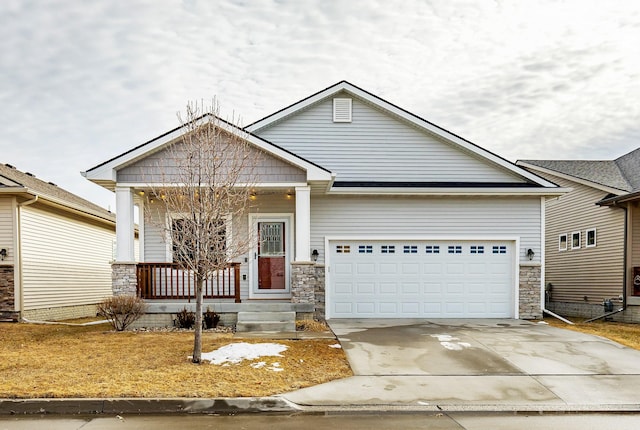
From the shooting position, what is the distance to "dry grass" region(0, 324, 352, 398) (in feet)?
20.9

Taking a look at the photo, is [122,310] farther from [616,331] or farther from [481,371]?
[616,331]

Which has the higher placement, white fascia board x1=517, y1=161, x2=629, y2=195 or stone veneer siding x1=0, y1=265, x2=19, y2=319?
white fascia board x1=517, y1=161, x2=629, y2=195

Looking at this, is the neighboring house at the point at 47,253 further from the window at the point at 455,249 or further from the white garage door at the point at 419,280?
the window at the point at 455,249

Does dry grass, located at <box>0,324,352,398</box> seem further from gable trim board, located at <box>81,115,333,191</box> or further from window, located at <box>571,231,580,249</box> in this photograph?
window, located at <box>571,231,580,249</box>

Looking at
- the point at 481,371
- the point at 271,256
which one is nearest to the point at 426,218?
the point at 271,256

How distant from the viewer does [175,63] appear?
45.6 feet

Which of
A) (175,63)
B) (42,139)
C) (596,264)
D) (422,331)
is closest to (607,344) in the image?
(422,331)

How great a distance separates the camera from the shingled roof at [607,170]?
16484 mm

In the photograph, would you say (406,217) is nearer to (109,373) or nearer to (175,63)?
(175,63)

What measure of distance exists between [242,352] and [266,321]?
257cm

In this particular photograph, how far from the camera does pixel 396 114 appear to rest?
1430 cm

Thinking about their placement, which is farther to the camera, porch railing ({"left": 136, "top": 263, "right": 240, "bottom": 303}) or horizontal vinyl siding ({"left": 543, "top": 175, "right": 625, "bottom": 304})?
horizontal vinyl siding ({"left": 543, "top": 175, "right": 625, "bottom": 304})

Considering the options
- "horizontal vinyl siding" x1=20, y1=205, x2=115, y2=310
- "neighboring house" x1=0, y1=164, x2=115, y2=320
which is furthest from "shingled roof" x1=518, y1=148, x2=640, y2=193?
"horizontal vinyl siding" x1=20, y1=205, x2=115, y2=310

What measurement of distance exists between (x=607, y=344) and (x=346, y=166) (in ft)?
26.3
